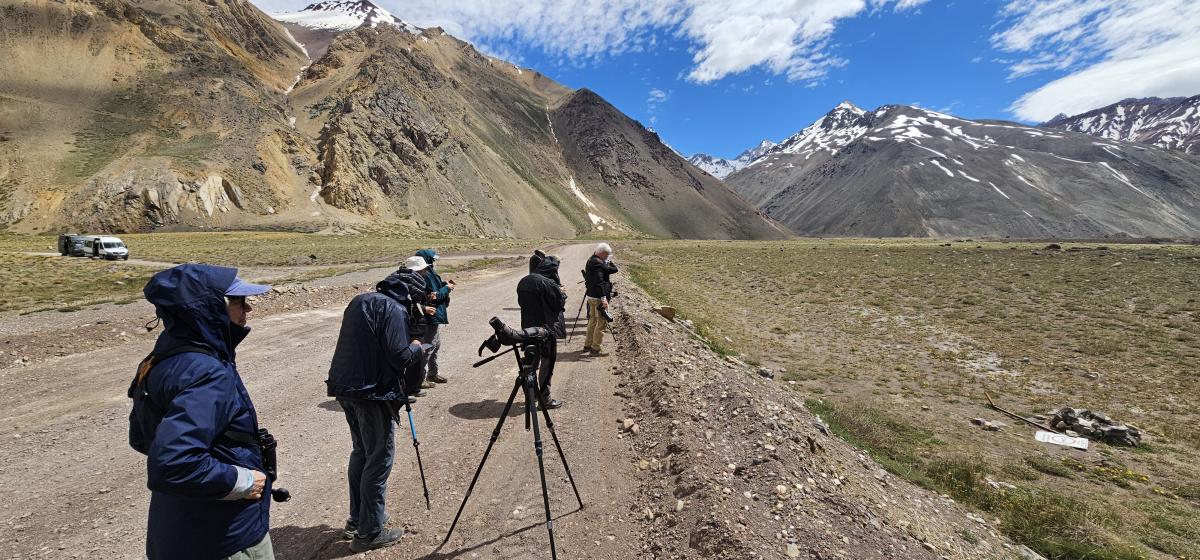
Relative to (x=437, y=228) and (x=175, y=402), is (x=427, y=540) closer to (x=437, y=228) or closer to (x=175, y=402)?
(x=175, y=402)

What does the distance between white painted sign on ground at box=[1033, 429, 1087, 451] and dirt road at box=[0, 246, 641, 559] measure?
31.1ft

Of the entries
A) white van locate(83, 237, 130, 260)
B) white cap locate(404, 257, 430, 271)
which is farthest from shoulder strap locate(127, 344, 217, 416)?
white van locate(83, 237, 130, 260)

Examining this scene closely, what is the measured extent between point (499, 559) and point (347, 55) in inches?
6857

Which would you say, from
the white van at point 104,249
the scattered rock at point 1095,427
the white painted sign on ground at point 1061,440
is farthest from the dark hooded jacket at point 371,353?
the white van at point 104,249

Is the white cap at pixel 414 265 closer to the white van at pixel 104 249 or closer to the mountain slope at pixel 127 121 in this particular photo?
the white van at pixel 104 249

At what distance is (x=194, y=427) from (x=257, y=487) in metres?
0.62

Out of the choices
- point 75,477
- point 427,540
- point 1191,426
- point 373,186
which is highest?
point 373,186

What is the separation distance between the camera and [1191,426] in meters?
11.4

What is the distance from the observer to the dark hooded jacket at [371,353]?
4.79m

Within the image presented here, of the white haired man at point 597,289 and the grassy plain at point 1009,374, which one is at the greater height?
the white haired man at point 597,289

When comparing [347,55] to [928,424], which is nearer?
[928,424]

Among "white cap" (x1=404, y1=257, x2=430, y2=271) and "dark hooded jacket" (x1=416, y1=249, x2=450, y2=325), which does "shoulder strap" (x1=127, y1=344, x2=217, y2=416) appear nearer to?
"white cap" (x1=404, y1=257, x2=430, y2=271)

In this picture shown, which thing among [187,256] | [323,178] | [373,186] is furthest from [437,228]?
[187,256]

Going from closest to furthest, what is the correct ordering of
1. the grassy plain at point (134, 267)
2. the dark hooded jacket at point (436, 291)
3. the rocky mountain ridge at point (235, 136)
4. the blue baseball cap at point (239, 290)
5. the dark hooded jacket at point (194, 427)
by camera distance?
the dark hooded jacket at point (194, 427) → the blue baseball cap at point (239, 290) → the dark hooded jacket at point (436, 291) → the grassy plain at point (134, 267) → the rocky mountain ridge at point (235, 136)
